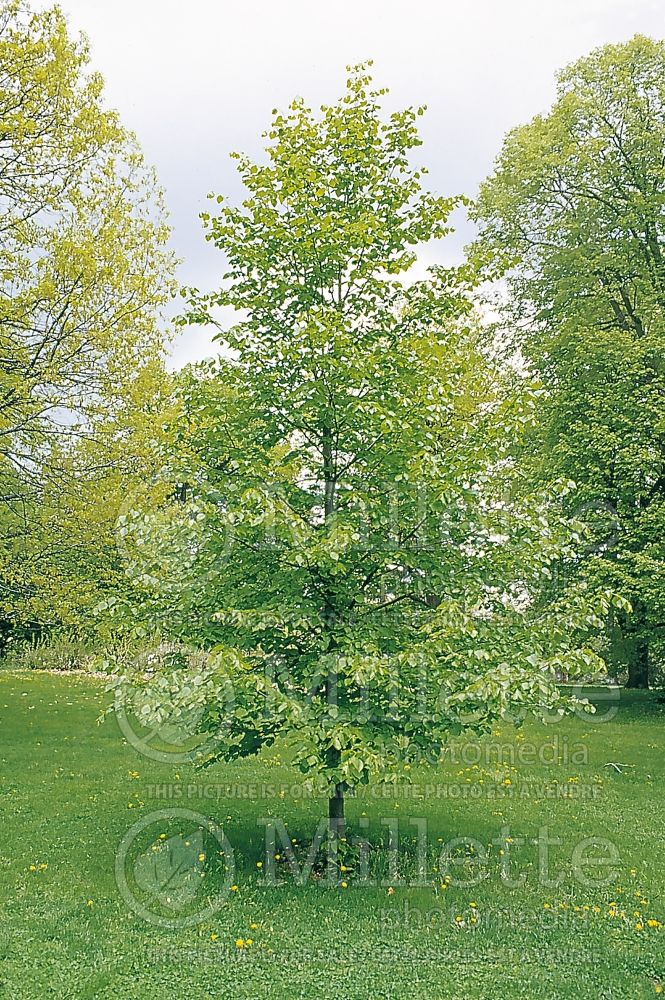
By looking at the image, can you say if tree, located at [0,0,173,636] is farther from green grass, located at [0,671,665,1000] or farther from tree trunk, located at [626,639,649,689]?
tree trunk, located at [626,639,649,689]

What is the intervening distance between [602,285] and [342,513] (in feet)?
45.5

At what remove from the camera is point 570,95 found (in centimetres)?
1853

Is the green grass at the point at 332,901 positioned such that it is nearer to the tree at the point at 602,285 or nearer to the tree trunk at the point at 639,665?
the tree at the point at 602,285

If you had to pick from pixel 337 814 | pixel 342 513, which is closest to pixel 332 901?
pixel 337 814

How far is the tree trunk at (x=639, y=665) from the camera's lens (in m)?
19.4

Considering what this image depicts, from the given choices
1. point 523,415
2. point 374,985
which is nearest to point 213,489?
point 523,415

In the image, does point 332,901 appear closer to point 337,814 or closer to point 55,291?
point 337,814

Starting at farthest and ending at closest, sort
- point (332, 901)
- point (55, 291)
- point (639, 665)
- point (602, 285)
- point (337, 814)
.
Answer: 1. point (639, 665)
2. point (602, 285)
3. point (55, 291)
4. point (337, 814)
5. point (332, 901)

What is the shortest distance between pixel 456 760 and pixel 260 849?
227 inches

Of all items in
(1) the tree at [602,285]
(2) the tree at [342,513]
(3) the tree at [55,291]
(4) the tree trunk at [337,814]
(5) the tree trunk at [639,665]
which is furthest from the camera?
(5) the tree trunk at [639,665]

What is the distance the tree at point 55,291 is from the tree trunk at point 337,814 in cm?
575

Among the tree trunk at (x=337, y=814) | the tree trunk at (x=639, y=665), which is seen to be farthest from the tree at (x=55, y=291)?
the tree trunk at (x=639, y=665)

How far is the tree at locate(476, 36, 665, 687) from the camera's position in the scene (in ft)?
55.1

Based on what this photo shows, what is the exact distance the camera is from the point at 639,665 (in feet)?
67.1
